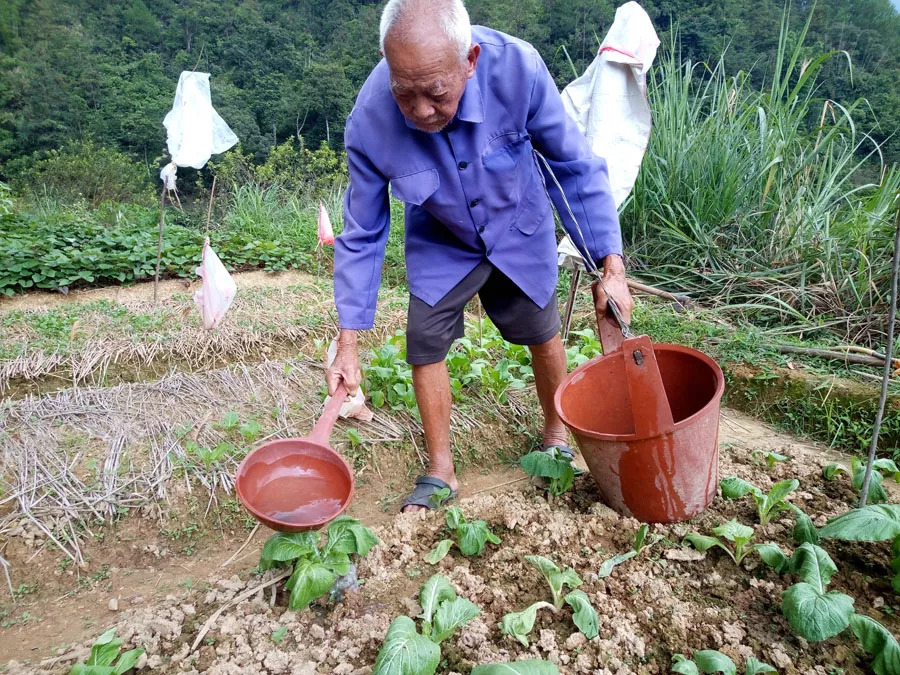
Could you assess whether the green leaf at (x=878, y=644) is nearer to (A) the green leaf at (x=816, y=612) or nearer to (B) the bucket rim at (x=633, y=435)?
(A) the green leaf at (x=816, y=612)

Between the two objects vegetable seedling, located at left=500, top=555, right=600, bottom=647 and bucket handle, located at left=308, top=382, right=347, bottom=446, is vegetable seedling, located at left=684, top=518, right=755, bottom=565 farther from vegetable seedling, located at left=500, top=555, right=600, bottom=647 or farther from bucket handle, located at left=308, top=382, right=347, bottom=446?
A: bucket handle, located at left=308, top=382, right=347, bottom=446

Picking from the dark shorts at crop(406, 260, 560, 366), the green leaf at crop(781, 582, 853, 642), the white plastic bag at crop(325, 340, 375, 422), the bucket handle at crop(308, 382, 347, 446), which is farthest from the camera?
the white plastic bag at crop(325, 340, 375, 422)

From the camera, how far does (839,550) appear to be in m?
1.86

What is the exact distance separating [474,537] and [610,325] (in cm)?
80

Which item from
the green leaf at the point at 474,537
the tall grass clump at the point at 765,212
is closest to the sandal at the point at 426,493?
the green leaf at the point at 474,537

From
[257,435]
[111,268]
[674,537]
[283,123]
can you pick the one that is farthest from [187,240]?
[283,123]

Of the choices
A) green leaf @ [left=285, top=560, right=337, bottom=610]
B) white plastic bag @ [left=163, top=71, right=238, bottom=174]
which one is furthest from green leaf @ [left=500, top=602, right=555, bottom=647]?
white plastic bag @ [left=163, top=71, right=238, bottom=174]

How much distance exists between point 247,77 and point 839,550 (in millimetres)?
36468

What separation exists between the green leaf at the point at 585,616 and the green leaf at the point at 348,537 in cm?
58

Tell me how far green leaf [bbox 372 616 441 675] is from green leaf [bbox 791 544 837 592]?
38.3 inches

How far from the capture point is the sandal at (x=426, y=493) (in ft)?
7.73

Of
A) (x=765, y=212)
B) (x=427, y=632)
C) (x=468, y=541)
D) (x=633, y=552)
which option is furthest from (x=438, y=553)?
(x=765, y=212)

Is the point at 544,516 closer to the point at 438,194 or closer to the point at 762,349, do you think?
the point at 438,194

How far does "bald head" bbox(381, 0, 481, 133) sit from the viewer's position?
1614 millimetres
